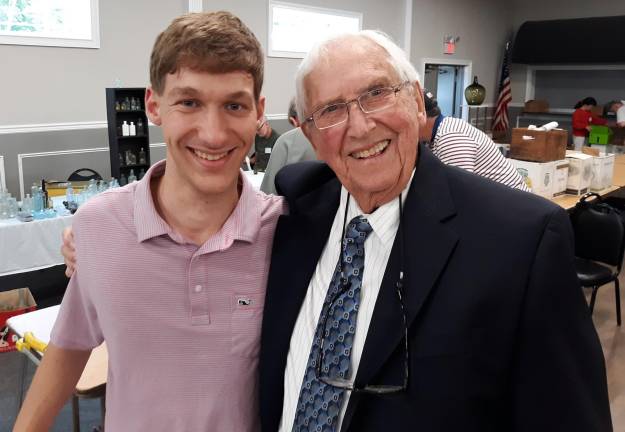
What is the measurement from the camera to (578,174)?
4.70 meters

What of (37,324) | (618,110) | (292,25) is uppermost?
(292,25)

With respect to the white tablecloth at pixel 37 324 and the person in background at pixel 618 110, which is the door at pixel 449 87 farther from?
the white tablecloth at pixel 37 324

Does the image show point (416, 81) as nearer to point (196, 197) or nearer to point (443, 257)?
point (443, 257)

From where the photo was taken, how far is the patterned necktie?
1073 mm

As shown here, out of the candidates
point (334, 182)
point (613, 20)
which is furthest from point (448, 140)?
point (613, 20)

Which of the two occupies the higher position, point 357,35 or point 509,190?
point 357,35

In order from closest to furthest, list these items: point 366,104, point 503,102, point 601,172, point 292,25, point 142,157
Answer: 1. point 366,104
2. point 601,172
3. point 142,157
4. point 292,25
5. point 503,102

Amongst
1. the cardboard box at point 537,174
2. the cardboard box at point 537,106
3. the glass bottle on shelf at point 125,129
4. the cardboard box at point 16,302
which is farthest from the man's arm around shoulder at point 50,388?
the cardboard box at point 537,106

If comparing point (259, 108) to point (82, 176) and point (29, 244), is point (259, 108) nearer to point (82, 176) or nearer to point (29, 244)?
point (29, 244)

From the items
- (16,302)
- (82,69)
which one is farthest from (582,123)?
(16,302)

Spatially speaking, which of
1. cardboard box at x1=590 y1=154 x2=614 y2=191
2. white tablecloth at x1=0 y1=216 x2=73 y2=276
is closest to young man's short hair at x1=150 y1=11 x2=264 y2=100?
white tablecloth at x1=0 y1=216 x2=73 y2=276

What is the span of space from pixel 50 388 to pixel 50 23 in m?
5.33

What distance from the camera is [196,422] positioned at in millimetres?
1147

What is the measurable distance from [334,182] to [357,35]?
0.37m
